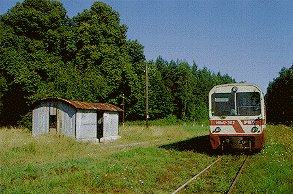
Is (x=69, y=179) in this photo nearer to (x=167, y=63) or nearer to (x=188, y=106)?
(x=188, y=106)

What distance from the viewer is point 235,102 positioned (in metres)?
15.1

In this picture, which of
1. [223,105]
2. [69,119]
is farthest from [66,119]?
[223,105]

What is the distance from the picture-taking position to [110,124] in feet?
87.6

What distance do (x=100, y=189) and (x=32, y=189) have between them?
1667 mm

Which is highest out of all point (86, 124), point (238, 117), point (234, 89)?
point (234, 89)

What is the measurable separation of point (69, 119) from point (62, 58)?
18.3 metres

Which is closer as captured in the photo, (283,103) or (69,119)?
(69,119)

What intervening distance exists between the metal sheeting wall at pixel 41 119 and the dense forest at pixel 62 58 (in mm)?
8296

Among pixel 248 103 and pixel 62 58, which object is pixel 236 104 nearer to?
pixel 248 103

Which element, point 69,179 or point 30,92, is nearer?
point 69,179

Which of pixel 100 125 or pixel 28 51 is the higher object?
pixel 28 51

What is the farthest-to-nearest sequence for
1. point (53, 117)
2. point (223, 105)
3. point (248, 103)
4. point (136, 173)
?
point (53, 117), point (223, 105), point (248, 103), point (136, 173)

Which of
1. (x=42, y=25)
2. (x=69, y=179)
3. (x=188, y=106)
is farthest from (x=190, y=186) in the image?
(x=188, y=106)

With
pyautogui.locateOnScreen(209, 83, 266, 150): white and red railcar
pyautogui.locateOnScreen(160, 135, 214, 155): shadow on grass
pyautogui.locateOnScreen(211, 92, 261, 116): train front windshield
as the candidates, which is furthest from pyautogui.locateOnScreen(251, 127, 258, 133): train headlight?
pyautogui.locateOnScreen(160, 135, 214, 155): shadow on grass
